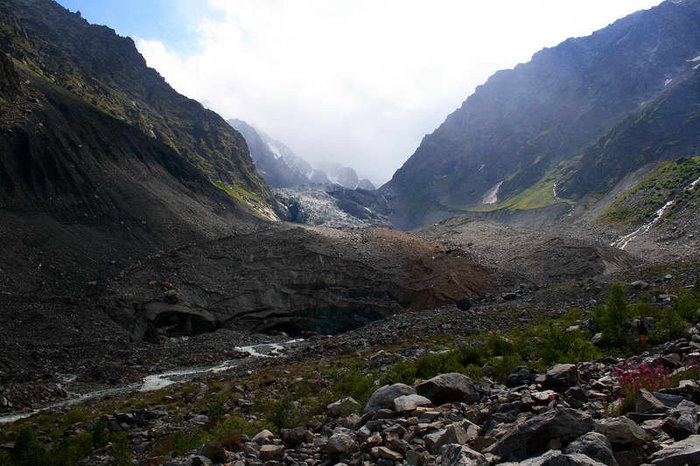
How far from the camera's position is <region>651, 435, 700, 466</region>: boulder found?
18.5 feet

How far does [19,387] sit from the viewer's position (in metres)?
25.9

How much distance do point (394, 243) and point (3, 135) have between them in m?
51.5

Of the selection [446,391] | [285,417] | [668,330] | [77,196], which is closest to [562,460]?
[446,391]

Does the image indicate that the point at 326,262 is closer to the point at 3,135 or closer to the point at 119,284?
the point at 119,284

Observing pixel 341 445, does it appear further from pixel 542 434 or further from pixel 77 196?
pixel 77 196

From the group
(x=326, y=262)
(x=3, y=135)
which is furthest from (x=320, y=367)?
(x=3, y=135)

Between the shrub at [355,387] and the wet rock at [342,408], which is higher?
the wet rock at [342,408]

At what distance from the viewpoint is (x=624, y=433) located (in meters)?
6.68

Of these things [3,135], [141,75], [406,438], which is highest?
[141,75]

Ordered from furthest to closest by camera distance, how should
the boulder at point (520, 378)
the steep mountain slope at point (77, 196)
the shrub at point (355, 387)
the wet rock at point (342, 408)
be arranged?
1. the steep mountain slope at point (77, 196)
2. the shrub at point (355, 387)
3. the wet rock at point (342, 408)
4. the boulder at point (520, 378)

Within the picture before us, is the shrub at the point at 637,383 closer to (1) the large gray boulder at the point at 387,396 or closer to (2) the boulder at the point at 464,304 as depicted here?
(1) the large gray boulder at the point at 387,396

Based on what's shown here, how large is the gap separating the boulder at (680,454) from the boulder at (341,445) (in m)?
5.27

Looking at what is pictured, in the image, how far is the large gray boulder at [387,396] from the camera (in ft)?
39.1

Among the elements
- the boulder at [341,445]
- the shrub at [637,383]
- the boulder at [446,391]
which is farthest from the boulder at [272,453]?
the shrub at [637,383]
